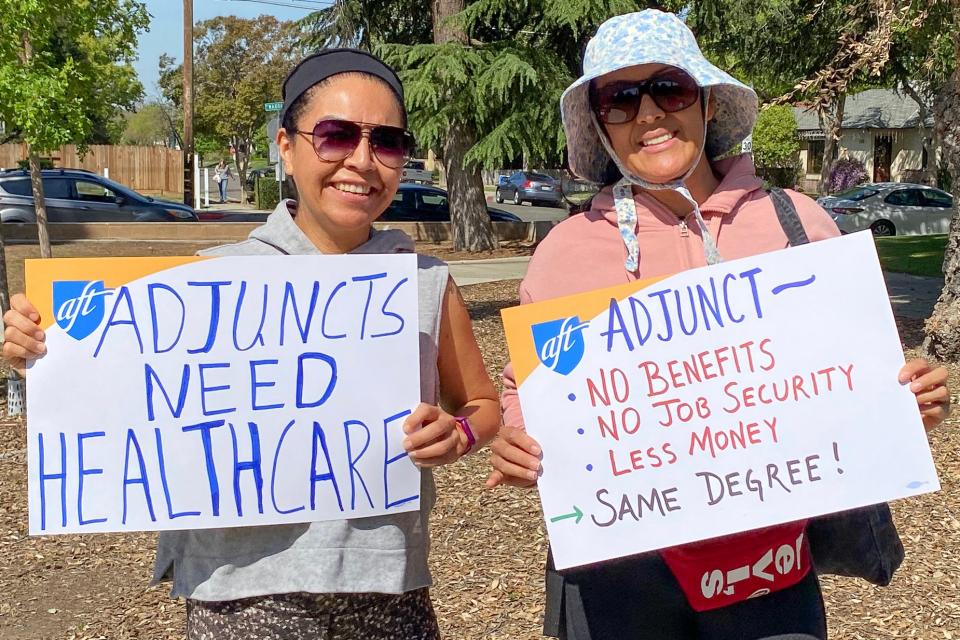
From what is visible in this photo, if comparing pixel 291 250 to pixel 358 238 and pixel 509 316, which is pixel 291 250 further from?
pixel 509 316

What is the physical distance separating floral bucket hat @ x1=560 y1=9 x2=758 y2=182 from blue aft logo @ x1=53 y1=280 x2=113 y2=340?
109cm

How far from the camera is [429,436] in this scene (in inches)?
82.5

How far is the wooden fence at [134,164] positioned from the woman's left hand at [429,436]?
41104 millimetres

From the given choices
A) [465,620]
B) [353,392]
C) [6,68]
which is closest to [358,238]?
[353,392]

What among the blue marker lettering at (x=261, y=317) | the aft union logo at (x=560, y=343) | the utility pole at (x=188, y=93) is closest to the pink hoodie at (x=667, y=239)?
the aft union logo at (x=560, y=343)

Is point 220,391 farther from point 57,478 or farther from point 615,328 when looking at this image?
point 615,328

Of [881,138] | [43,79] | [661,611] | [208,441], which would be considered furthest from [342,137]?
[881,138]

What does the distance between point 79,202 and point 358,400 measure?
1988 cm

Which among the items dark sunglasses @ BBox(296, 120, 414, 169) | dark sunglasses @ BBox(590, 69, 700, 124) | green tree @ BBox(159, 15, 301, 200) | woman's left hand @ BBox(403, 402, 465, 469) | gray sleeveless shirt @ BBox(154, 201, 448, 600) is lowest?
gray sleeveless shirt @ BBox(154, 201, 448, 600)

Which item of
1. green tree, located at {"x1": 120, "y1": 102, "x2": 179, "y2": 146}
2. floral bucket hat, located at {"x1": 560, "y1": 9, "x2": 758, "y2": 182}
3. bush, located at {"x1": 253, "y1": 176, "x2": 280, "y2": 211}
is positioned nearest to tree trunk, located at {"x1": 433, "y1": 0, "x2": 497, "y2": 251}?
floral bucket hat, located at {"x1": 560, "y1": 9, "x2": 758, "y2": 182}

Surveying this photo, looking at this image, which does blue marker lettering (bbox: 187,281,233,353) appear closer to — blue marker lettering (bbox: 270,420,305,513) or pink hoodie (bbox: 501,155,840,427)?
blue marker lettering (bbox: 270,420,305,513)

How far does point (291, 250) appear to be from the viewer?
220 cm

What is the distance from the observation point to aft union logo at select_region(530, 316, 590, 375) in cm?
214

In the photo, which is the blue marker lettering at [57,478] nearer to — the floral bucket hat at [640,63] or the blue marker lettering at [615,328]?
the blue marker lettering at [615,328]
